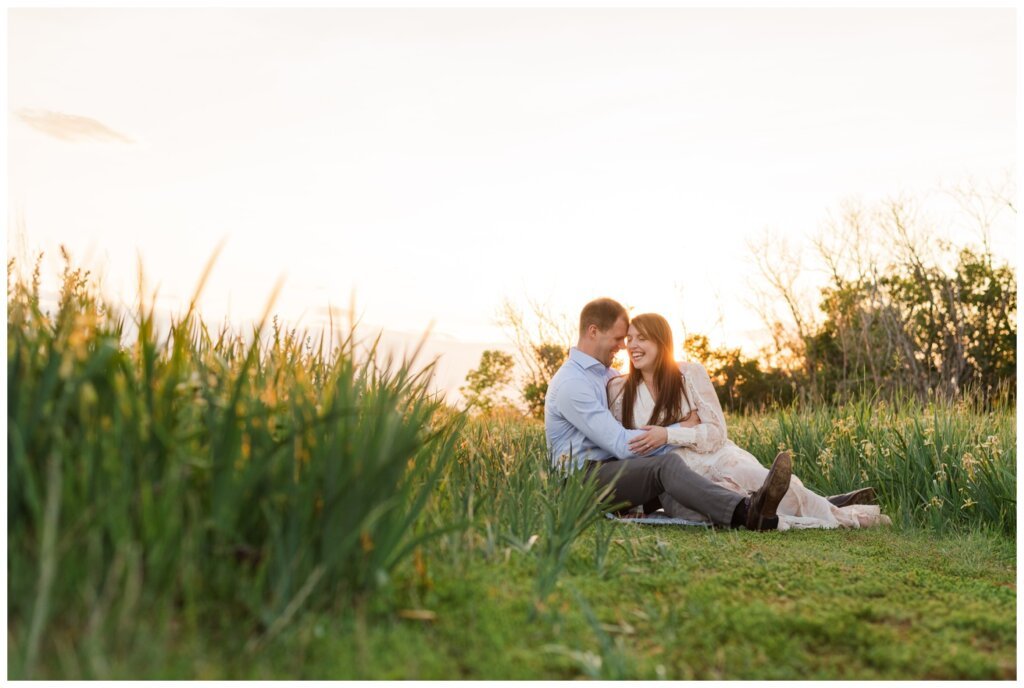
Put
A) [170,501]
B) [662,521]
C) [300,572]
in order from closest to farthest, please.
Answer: [170,501], [300,572], [662,521]

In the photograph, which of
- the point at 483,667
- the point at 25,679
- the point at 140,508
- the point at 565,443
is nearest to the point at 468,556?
the point at 483,667

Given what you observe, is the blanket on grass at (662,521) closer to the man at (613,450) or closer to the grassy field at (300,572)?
the man at (613,450)

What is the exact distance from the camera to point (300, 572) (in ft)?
7.72

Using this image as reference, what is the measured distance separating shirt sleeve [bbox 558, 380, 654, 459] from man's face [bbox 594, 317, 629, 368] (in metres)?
0.35

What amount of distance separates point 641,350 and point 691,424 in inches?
22.9

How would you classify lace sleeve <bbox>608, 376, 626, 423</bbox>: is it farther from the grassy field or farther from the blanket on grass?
the grassy field

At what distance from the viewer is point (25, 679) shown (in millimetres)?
2018

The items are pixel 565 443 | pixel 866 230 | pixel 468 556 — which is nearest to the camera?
pixel 468 556

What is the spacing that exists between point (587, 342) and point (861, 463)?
7.73ft

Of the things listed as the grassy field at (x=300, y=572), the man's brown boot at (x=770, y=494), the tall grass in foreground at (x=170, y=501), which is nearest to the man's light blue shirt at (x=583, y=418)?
the man's brown boot at (x=770, y=494)

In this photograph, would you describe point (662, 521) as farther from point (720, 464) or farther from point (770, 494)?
point (720, 464)

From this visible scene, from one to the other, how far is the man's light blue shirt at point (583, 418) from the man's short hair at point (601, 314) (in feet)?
0.69

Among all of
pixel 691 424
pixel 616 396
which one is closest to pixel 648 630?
pixel 691 424

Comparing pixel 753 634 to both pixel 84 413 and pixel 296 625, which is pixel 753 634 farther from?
pixel 84 413
